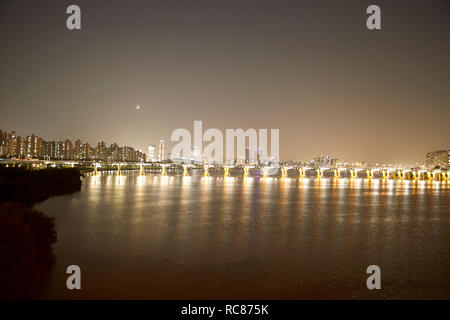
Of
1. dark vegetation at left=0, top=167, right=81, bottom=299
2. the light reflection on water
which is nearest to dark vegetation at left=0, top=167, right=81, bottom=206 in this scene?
the light reflection on water

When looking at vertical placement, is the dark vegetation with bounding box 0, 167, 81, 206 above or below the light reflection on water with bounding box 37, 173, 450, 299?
above

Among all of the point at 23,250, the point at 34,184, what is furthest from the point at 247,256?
the point at 34,184

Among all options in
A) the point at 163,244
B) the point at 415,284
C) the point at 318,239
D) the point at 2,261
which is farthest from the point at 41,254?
the point at 318,239

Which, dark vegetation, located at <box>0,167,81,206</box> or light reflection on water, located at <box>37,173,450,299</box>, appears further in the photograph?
dark vegetation, located at <box>0,167,81,206</box>

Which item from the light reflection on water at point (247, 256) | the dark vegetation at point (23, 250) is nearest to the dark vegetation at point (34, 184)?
the light reflection on water at point (247, 256)

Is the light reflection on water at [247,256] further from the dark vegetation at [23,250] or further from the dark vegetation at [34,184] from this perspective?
the dark vegetation at [34,184]

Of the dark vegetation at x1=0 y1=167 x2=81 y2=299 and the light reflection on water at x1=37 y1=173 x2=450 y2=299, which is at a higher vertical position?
the dark vegetation at x1=0 y1=167 x2=81 y2=299

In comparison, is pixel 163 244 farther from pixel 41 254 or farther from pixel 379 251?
pixel 379 251

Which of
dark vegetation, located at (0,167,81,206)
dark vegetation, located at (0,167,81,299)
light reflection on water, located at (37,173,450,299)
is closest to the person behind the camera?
dark vegetation, located at (0,167,81,299)

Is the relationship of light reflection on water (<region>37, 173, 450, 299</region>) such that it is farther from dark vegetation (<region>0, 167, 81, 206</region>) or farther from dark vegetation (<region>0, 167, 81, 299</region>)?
dark vegetation (<region>0, 167, 81, 206</region>)

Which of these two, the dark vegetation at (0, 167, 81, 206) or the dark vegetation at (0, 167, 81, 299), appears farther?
the dark vegetation at (0, 167, 81, 206)

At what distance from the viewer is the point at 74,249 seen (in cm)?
1309

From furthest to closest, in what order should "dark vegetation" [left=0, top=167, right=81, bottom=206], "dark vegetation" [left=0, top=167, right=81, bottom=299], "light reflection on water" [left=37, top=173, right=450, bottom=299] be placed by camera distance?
"dark vegetation" [left=0, top=167, right=81, bottom=206] < "light reflection on water" [left=37, top=173, right=450, bottom=299] < "dark vegetation" [left=0, top=167, right=81, bottom=299]

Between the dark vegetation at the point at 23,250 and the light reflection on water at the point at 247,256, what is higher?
A: the dark vegetation at the point at 23,250
